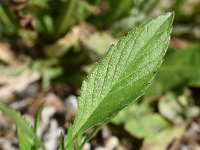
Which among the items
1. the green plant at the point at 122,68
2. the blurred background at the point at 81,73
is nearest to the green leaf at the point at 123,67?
the green plant at the point at 122,68

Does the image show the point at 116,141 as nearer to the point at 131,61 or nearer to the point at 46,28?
the point at 46,28

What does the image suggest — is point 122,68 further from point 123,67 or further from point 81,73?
point 81,73

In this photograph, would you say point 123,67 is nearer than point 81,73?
Yes

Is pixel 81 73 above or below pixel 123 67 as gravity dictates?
below

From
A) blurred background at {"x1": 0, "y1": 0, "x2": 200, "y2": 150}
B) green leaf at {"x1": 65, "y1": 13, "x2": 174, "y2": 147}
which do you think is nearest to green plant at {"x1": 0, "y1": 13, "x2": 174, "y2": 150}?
green leaf at {"x1": 65, "y1": 13, "x2": 174, "y2": 147}

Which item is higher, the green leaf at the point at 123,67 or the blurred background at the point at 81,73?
the green leaf at the point at 123,67

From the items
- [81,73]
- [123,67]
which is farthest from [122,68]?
[81,73]

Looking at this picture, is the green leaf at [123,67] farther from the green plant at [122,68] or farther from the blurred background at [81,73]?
the blurred background at [81,73]
